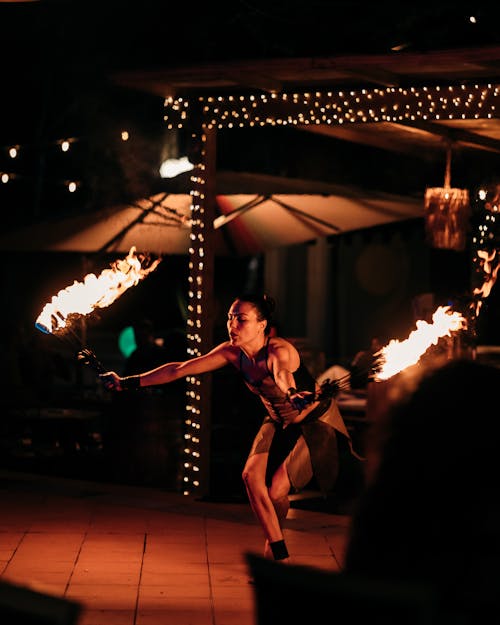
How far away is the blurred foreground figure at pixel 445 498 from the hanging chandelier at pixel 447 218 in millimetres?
8128

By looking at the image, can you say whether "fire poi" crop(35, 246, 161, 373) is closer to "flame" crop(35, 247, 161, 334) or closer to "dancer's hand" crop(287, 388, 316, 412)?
"flame" crop(35, 247, 161, 334)

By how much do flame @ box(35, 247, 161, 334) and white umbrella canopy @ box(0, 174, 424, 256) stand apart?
168 inches

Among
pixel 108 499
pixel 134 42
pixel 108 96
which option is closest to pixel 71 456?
pixel 108 499

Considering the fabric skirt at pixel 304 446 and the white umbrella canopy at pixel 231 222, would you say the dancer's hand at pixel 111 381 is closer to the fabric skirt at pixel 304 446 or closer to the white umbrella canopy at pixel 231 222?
the fabric skirt at pixel 304 446

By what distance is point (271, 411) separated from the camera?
7699mm

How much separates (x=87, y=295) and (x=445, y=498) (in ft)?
17.7

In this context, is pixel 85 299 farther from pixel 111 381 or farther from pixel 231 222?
pixel 231 222

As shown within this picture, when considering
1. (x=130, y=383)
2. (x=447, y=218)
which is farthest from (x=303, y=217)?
(x=130, y=383)

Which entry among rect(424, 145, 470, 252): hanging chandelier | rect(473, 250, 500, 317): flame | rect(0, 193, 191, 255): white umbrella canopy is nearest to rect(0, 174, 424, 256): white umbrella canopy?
rect(0, 193, 191, 255): white umbrella canopy

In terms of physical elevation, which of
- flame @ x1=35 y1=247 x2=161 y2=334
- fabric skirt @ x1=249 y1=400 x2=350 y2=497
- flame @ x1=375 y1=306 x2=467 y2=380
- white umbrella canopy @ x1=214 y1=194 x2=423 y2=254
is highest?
white umbrella canopy @ x1=214 y1=194 x2=423 y2=254

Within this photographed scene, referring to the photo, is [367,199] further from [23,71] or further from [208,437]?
[23,71]

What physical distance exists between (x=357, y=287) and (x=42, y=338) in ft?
40.2

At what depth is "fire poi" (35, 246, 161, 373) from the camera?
7.51 metres

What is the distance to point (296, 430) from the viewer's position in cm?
778
